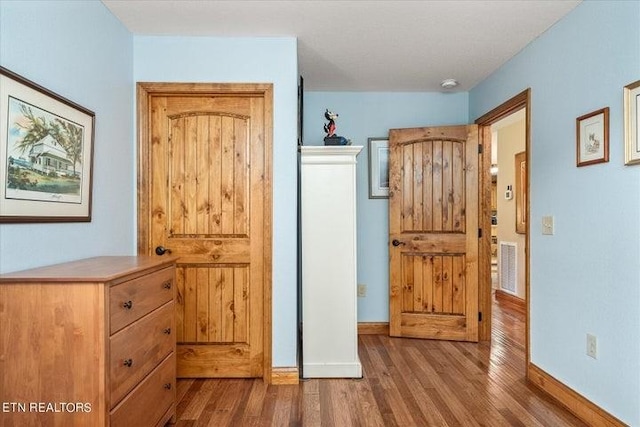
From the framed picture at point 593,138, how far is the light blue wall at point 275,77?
1748 millimetres

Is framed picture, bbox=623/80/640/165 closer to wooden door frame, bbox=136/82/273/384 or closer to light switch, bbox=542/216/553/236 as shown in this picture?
light switch, bbox=542/216/553/236

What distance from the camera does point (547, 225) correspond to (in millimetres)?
A: 2383

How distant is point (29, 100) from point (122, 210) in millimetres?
958

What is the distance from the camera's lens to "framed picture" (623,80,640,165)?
1.73 metres

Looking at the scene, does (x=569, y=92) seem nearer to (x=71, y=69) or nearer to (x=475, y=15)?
(x=475, y=15)

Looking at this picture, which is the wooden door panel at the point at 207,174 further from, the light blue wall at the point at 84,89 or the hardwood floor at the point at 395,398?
the hardwood floor at the point at 395,398

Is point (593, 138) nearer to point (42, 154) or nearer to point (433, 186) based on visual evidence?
point (433, 186)

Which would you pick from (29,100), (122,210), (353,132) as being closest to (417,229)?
(353,132)

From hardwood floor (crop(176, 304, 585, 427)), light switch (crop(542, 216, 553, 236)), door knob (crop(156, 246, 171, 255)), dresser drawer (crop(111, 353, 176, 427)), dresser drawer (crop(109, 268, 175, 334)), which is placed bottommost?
hardwood floor (crop(176, 304, 585, 427))

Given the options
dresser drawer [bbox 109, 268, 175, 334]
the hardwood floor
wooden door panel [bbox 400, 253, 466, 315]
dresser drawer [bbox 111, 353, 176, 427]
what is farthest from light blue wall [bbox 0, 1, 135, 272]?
wooden door panel [bbox 400, 253, 466, 315]

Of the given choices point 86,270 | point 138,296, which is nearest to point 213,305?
point 138,296

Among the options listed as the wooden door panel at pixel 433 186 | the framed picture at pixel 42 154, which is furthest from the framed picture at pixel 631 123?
the framed picture at pixel 42 154

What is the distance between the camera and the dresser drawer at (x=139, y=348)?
1385 mm

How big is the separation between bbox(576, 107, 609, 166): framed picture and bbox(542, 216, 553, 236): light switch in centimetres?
42
